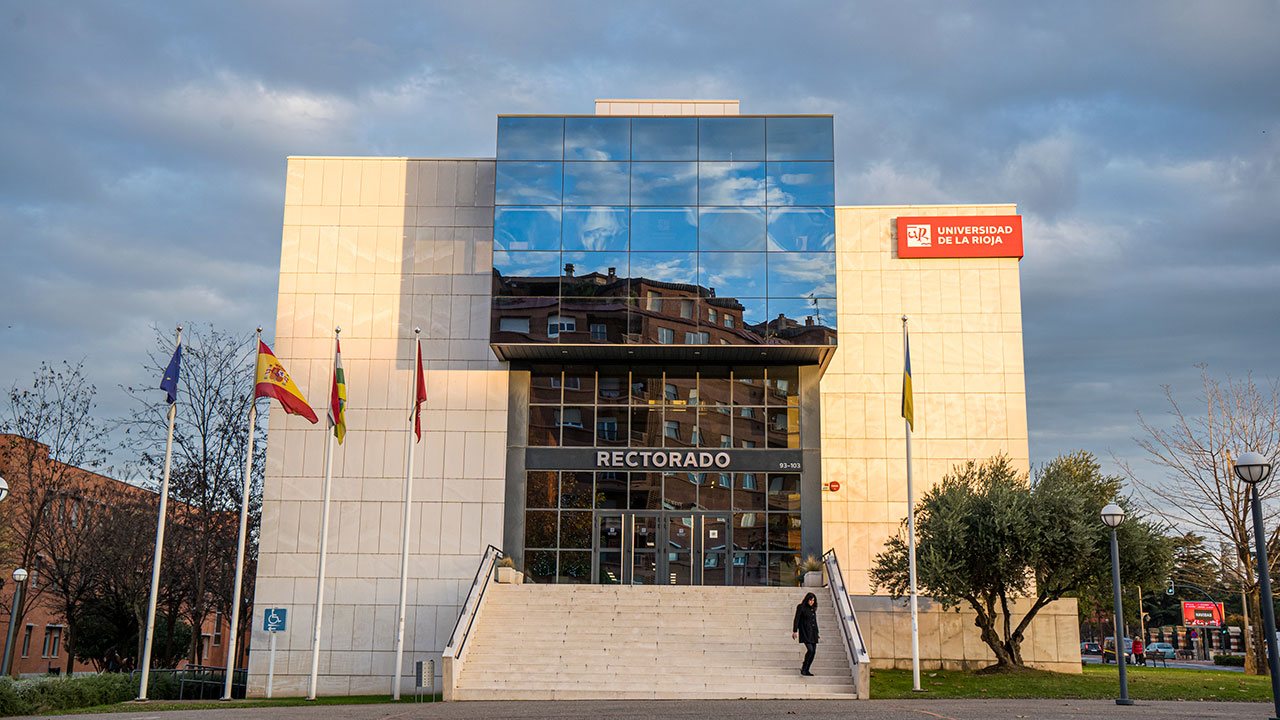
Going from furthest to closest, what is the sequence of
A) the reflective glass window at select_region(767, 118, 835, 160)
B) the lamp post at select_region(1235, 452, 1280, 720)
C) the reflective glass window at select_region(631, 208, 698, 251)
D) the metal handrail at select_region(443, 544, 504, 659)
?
the reflective glass window at select_region(767, 118, 835, 160), the reflective glass window at select_region(631, 208, 698, 251), the metal handrail at select_region(443, 544, 504, 659), the lamp post at select_region(1235, 452, 1280, 720)

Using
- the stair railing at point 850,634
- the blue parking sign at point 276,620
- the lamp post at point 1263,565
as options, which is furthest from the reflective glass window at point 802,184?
the blue parking sign at point 276,620

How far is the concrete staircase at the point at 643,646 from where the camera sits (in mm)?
22250

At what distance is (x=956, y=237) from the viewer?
109 feet

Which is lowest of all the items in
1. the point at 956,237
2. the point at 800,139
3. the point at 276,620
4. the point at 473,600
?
the point at 276,620

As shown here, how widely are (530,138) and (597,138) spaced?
2.02 m

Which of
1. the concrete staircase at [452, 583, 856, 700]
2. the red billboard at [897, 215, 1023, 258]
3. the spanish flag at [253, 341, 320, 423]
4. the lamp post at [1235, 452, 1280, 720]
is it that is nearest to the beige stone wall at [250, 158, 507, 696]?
the concrete staircase at [452, 583, 856, 700]

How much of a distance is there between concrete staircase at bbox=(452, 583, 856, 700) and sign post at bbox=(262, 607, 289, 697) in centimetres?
538

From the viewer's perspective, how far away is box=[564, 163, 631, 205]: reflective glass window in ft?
102

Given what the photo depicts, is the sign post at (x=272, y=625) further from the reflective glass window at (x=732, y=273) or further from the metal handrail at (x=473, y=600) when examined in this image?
the reflective glass window at (x=732, y=273)

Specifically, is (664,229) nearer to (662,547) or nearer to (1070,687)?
(662,547)

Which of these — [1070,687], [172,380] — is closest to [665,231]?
[172,380]

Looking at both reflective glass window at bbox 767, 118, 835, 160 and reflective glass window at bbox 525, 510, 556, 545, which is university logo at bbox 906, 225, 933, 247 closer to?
reflective glass window at bbox 767, 118, 835, 160

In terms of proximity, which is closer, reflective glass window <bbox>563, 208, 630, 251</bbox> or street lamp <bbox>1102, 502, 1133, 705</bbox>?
street lamp <bbox>1102, 502, 1133, 705</bbox>

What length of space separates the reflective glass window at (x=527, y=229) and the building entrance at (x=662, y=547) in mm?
8384
